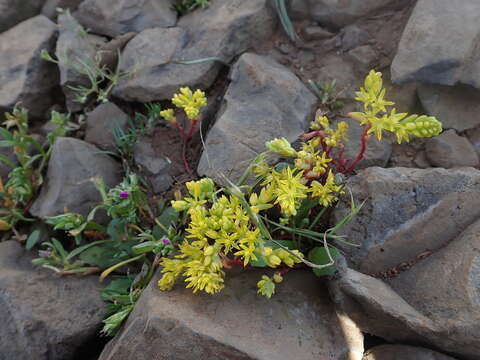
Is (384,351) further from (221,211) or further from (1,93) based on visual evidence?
(1,93)

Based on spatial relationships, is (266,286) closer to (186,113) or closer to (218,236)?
(218,236)

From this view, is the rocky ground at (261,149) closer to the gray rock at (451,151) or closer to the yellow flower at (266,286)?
the gray rock at (451,151)

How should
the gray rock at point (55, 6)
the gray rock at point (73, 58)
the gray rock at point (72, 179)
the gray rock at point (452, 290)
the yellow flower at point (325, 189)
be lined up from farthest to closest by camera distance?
1. the gray rock at point (55, 6)
2. the gray rock at point (73, 58)
3. the gray rock at point (72, 179)
4. the yellow flower at point (325, 189)
5. the gray rock at point (452, 290)

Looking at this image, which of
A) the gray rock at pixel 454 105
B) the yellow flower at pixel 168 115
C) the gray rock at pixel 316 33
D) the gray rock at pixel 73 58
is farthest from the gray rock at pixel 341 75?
the gray rock at pixel 73 58

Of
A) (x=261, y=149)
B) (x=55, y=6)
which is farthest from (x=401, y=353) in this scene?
(x=55, y=6)

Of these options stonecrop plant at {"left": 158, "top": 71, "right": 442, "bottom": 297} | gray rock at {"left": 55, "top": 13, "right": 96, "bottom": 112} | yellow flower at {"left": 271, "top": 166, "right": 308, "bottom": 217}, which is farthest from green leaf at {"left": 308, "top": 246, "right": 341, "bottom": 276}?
gray rock at {"left": 55, "top": 13, "right": 96, "bottom": 112}

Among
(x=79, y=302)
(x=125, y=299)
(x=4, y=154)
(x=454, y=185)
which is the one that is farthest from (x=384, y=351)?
(x=4, y=154)
